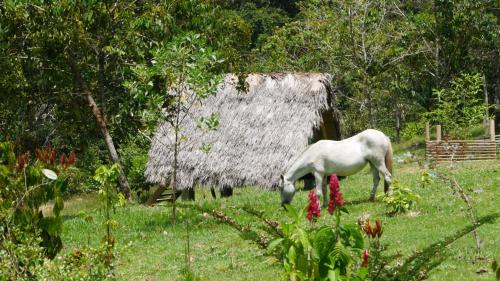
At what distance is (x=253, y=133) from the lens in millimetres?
22469

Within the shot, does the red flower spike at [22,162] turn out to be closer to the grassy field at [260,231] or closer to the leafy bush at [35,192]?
the leafy bush at [35,192]

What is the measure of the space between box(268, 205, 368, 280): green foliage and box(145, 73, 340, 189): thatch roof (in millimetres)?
16296

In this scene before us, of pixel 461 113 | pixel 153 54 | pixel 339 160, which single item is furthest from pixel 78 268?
pixel 461 113

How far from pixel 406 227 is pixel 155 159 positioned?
11.1m

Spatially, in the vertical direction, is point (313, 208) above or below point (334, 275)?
above

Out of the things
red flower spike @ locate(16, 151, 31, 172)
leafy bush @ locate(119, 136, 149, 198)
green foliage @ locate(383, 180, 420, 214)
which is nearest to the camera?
red flower spike @ locate(16, 151, 31, 172)

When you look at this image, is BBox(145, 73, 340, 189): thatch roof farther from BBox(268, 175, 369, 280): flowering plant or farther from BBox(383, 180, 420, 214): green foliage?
BBox(268, 175, 369, 280): flowering plant

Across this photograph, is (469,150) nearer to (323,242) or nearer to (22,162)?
(22,162)

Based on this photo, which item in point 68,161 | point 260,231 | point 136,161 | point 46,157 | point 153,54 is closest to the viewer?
point 68,161

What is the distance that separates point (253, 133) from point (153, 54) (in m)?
8.00

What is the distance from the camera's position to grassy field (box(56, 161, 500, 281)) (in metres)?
10.1

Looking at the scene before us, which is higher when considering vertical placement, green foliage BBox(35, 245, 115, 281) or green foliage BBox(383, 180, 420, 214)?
green foliage BBox(383, 180, 420, 214)

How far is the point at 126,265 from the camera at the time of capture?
1243 centimetres

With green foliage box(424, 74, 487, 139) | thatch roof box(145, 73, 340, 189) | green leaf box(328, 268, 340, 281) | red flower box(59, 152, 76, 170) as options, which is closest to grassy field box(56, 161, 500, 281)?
red flower box(59, 152, 76, 170)
